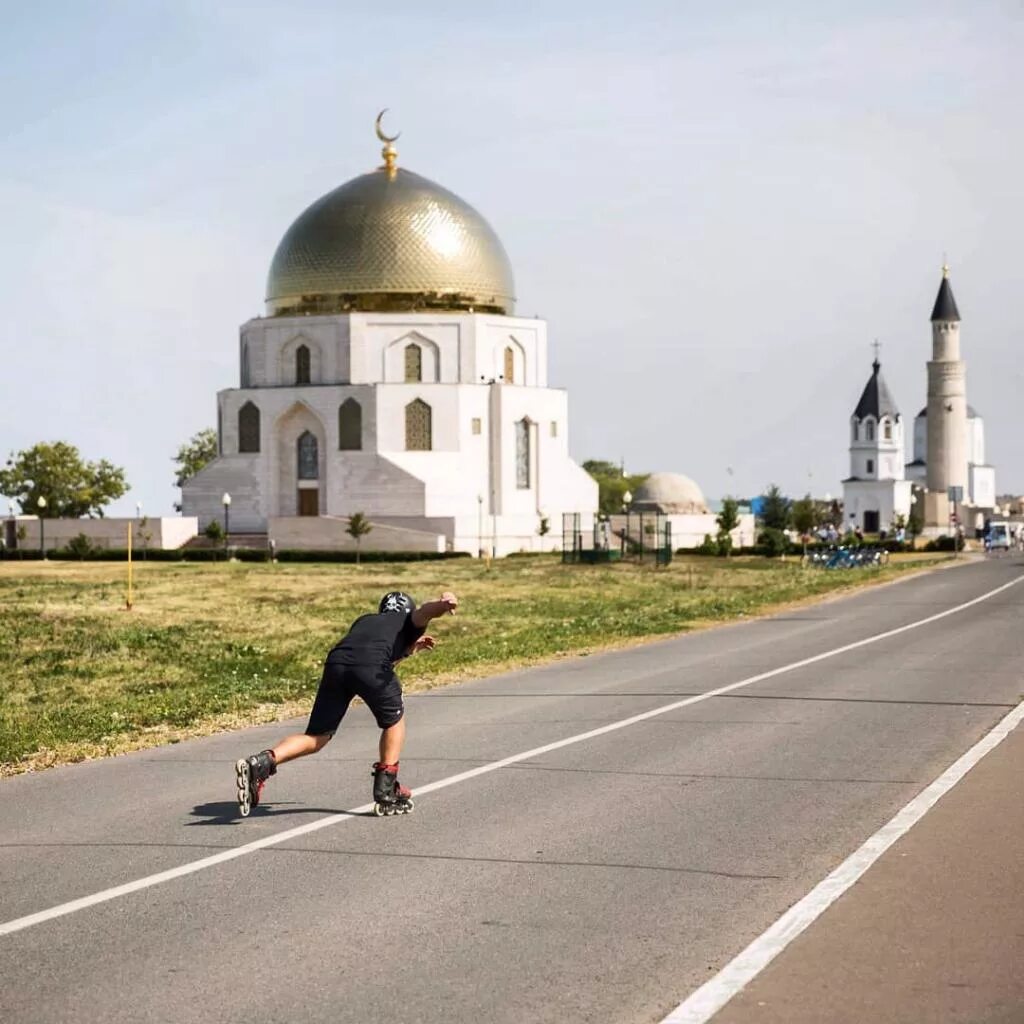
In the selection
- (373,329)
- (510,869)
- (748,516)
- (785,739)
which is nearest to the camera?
(510,869)

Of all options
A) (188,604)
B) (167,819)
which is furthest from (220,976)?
(188,604)

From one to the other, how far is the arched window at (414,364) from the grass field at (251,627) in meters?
25.8

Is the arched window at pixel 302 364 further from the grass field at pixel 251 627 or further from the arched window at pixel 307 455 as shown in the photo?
the grass field at pixel 251 627

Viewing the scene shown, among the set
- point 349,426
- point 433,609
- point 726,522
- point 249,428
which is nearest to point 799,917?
point 433,609

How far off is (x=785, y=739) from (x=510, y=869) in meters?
5.69

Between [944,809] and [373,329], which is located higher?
[373,329]

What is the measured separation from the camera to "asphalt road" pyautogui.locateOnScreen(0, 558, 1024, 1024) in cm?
672

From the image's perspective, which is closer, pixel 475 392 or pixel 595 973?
pixel 595 973

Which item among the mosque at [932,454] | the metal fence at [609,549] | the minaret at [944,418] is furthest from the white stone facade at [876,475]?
the metal fence at [609,549]

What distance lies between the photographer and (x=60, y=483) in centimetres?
10569

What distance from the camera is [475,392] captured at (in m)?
87.7

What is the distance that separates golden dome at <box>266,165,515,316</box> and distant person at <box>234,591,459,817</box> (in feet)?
246

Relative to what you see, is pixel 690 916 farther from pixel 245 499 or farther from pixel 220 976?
pixel 245 499

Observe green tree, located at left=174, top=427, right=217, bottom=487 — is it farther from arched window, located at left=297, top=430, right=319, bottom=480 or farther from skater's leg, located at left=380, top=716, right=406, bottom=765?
skater's leg, located at left=380, top=716, right=406, bottom=765
